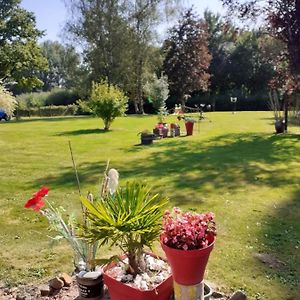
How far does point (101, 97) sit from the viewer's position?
15.7 meters

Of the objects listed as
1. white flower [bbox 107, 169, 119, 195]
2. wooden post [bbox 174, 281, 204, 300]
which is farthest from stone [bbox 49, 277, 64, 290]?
wooden post [bbox 174, 281, 204, 300]

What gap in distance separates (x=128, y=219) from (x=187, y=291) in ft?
1.99

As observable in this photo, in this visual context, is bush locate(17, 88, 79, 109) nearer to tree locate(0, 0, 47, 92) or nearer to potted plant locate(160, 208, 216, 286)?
tree locate(0, 0, 47, 92)

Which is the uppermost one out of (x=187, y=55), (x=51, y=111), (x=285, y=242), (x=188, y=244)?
(x=187, y=55)

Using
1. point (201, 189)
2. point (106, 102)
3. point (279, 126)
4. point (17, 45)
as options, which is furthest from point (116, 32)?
point (201, 189)

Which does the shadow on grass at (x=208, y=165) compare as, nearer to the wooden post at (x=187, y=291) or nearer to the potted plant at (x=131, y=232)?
the potted plant at (x=131, y=232)

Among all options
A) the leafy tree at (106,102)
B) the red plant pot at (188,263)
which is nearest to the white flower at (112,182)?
the red plant pot at (188,263)

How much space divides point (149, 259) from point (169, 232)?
0.68m

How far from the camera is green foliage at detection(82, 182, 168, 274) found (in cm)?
Result: 242

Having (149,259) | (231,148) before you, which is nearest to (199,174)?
Answer: (231,148)

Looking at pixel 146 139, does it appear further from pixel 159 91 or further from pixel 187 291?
pixel 159 91

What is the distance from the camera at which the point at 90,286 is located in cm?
276

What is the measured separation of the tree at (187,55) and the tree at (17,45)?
1137 cm

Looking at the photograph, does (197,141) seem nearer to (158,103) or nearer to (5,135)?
(5,135)
